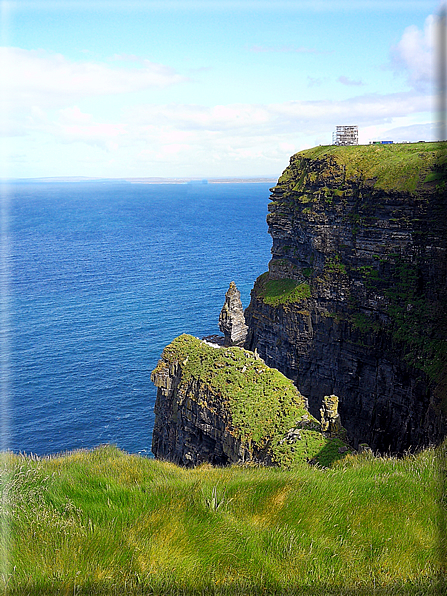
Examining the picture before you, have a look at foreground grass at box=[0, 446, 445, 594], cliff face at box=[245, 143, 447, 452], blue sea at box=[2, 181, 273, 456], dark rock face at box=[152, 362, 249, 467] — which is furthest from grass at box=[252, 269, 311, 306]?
foreground grass at box=[0, 446, 445, 594]

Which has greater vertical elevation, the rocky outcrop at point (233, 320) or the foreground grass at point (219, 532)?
the foreground grass at point (219, 532)

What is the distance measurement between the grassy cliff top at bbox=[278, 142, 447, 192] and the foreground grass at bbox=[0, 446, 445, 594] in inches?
1473

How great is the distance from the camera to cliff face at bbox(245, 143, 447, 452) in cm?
4278

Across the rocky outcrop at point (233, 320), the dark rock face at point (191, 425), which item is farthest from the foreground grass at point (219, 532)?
the rocky outcrop at point (233, 320)

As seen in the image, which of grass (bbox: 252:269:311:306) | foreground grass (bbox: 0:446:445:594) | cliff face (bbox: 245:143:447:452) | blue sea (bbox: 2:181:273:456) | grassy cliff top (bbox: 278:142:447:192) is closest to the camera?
foreground grass (bbox: 0:446:445:594)

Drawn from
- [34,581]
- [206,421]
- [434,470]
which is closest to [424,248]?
[206,421]

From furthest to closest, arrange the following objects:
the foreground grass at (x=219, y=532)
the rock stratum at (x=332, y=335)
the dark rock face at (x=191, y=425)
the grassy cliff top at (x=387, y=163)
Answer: the grassy cliff top at (x=387, y=163)
the dark rock face at (x=191, y=425)
the rock stratum at (x=332, y=335)
the foreground grass at (x=219, y=532)

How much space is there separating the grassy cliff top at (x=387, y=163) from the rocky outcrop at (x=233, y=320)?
1590 centimetres

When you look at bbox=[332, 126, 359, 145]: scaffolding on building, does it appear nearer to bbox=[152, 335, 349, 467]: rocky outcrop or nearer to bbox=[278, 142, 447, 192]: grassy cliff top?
bbox=[278, 142, 447, 192]: grassy cliff top

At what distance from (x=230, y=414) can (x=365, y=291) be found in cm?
2591

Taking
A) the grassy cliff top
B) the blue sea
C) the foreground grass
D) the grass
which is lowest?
the blue sea

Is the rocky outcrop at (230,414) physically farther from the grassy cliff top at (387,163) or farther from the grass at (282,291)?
the grassy cliff top at (387,163)

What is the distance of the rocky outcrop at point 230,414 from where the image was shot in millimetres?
23438

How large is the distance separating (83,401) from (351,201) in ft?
133
